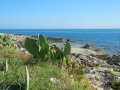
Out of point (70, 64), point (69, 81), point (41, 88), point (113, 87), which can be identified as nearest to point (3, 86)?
point (41, 88)

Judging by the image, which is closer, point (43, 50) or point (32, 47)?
point (43, 50)

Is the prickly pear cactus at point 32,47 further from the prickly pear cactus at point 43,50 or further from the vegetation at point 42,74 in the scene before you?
the prickly pear cactus at point 43,50

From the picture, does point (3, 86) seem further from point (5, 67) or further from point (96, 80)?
point (96, 80)

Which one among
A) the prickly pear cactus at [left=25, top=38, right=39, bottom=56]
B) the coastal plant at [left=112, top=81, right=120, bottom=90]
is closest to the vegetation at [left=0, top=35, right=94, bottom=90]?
the prickly pear cactus at [left=25, top=38, right=39, bottom=56]

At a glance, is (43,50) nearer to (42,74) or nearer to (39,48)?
(39,48)

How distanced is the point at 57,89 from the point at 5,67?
1904 millimetres

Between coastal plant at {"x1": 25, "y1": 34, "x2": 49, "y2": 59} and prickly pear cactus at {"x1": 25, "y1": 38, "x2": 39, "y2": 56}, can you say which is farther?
prickly pear cactus at {"x1": 25, "y1": 38, "x2": 39, "y2": 56}

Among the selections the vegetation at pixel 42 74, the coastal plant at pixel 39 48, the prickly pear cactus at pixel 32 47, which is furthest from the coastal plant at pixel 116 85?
the prickly pear cactus at pixel 32 47

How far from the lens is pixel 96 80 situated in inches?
349

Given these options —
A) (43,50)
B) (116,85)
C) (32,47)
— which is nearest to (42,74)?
(43,50)

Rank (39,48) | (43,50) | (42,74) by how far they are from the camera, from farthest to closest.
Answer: (39,48) < (43,50) < (42,74)

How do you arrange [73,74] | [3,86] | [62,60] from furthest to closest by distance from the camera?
[62,60] → [73,74] → [3,86]

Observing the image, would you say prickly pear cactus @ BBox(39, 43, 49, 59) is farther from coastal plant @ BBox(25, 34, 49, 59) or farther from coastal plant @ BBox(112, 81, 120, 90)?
coastal plant @ BBox(112, 81, 120, 90)

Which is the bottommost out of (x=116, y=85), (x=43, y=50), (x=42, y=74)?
(x=116, y=85)
